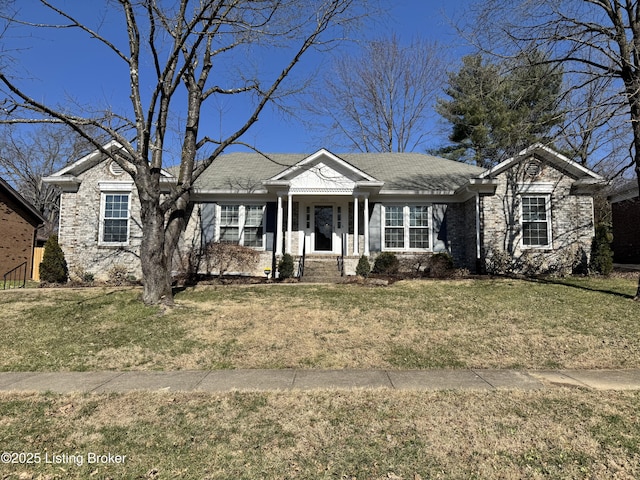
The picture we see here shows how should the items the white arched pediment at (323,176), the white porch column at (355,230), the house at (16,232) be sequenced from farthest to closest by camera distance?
1. the house at (16,232)
2. the white arched pediment at (323,176)
3. the white porch column at (355,230)

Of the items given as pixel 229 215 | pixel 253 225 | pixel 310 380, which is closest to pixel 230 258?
pixel 253 225

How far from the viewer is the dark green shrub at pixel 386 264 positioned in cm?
1463

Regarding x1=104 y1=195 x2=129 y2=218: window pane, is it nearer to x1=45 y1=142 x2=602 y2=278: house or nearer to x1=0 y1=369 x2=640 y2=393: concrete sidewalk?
x1=45 y1=142 x2=602 y2=278: house

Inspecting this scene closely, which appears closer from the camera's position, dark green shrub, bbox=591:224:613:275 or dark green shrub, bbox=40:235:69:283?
dark green shrub, bbox=591:224:613:275

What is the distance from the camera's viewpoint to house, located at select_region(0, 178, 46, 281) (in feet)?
59.2

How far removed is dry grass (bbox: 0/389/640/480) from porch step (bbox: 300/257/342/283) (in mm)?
9256

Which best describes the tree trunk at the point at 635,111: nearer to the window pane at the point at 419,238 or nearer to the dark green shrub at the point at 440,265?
the dark green shrub at the point at 440,265

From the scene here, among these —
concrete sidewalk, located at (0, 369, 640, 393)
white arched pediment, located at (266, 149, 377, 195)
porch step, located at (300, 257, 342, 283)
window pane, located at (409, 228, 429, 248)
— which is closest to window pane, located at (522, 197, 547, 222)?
window pane, located at (409, 228, 429, 248)

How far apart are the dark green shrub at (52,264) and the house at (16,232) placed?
4.74 meters

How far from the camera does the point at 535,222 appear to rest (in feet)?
49.1

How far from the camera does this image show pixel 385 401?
14.9 ft

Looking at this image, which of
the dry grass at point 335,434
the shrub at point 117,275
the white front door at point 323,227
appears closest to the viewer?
the dry grass at point 335,434

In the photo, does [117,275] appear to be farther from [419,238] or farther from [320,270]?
[419,238]

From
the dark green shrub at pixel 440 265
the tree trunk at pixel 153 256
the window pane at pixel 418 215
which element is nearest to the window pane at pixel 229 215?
the tree trunk at pixel 153 256
